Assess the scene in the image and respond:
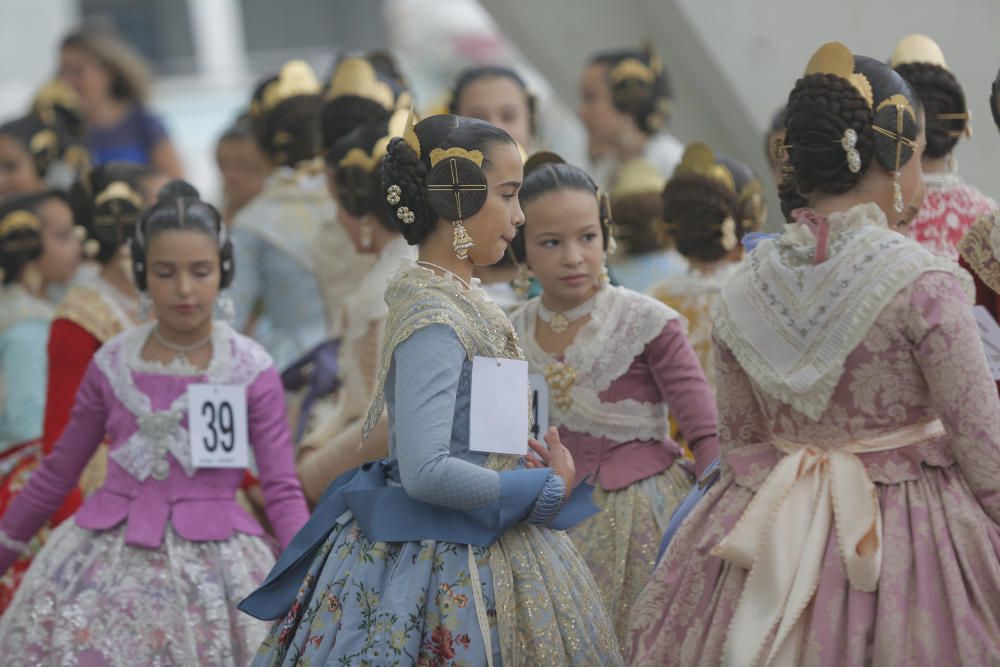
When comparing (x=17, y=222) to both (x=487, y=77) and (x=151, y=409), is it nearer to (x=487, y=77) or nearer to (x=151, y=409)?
(x=487, y=77)

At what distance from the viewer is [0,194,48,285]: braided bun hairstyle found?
22.2 ft

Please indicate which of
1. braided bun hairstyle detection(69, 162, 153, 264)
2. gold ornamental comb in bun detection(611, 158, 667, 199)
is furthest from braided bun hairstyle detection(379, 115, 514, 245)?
gold ornamental comb in bun detection(611, 158, 667, 199)

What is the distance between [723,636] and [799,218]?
34.2 inches

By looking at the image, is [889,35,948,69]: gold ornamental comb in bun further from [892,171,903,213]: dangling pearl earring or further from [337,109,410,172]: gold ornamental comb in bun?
[337,109,410,172]: gold ornamental comb in bun

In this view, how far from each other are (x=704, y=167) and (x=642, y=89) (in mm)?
2721

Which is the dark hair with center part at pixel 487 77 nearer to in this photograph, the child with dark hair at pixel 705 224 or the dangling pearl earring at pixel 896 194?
the child with dark hair at pixel 705 224

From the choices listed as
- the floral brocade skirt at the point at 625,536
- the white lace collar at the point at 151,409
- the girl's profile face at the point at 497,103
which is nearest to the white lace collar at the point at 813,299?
the floral brocade skirt at the point at 625,536

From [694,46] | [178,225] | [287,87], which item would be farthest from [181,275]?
[694,46]

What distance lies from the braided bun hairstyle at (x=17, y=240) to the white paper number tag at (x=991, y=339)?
410cm

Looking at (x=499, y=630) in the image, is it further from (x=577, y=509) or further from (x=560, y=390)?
(x=560, y=390)

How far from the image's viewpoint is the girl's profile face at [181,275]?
4.64 m

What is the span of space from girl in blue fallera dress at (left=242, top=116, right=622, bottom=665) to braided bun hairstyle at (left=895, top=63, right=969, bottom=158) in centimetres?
138

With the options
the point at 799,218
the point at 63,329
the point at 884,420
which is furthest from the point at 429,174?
the point at 63,329

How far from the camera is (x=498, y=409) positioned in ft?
12.0
